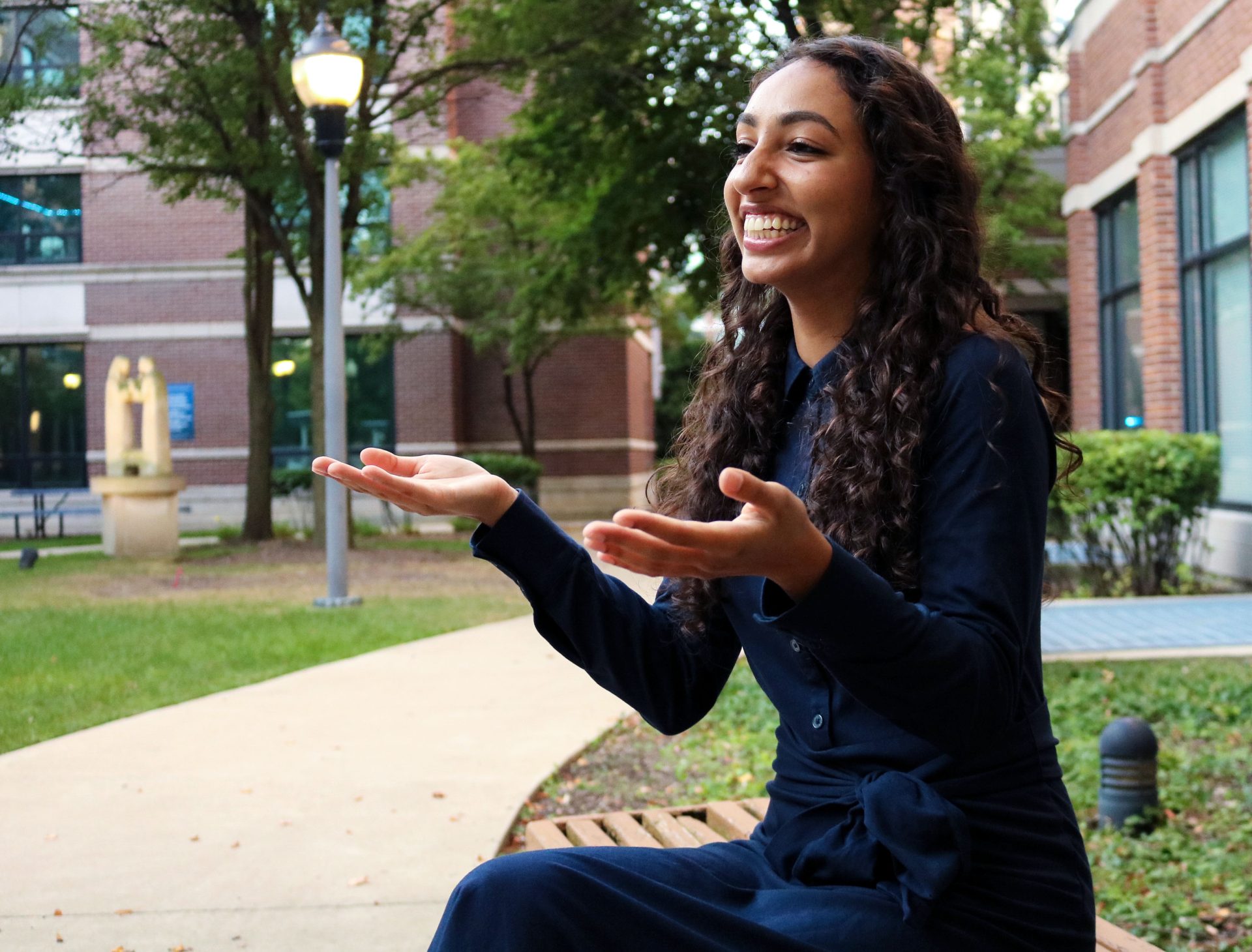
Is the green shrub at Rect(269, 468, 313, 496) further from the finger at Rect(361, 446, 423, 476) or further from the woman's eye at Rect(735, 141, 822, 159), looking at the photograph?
the finger at Rect(361, 446, 423, 476)

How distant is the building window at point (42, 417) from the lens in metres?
26.5

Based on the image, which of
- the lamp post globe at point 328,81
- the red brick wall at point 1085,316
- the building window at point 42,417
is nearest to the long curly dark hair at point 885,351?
the lamp post globe at point 328,81

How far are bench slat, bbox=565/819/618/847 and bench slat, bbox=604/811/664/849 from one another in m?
0.03

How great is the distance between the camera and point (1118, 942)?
273 cm

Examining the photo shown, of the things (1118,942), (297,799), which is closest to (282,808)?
(297,799)

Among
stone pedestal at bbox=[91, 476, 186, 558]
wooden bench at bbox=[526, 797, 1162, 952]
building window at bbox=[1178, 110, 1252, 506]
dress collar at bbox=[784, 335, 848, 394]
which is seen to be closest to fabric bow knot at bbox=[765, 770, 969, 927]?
dress collar at bbox=[784, 335, 848, 394]

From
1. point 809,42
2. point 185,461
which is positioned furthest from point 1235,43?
point 185,461

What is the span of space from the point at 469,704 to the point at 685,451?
5.79m

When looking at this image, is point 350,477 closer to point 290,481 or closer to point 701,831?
point 701,831

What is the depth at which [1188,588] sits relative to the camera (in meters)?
12.4

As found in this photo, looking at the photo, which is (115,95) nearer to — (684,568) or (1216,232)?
(1216,232)

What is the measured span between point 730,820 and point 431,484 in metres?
2.01

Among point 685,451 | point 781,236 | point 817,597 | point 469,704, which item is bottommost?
point 469,704

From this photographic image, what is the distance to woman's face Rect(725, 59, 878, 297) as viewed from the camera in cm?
212
